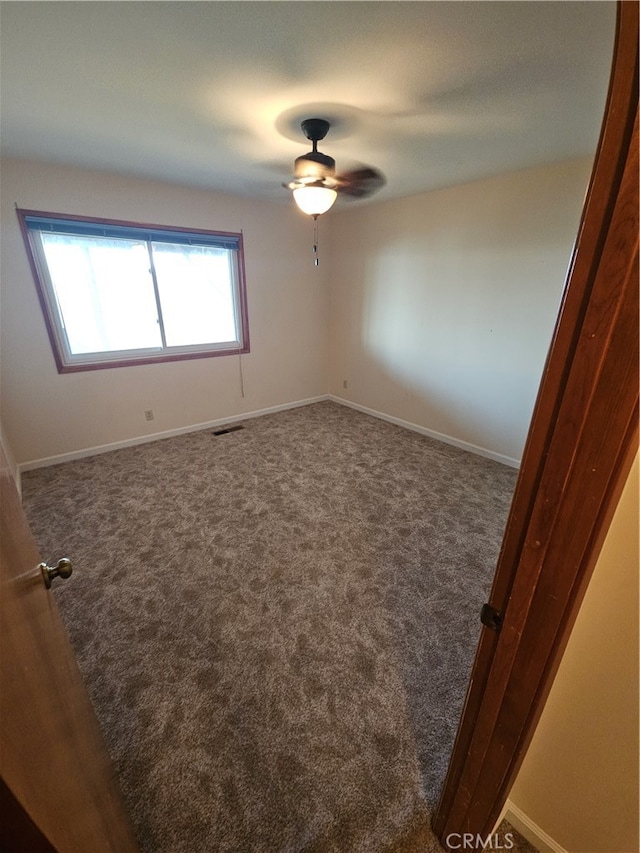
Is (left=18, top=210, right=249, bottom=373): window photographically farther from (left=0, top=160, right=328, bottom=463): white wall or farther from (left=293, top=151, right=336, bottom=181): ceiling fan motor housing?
(left=293, top=151, right=336, bottom=181): ceiling fan motor housing

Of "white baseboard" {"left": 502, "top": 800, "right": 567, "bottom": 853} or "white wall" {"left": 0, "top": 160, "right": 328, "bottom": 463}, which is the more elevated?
"white wall" {"left": 0, "top": 160, "right": 328, "bottom": 463}

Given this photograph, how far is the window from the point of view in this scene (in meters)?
2.77

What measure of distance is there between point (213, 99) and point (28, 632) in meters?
2.15

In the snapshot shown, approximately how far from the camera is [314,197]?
2014mm

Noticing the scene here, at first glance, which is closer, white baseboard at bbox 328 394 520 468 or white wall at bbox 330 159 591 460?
white wall at bbox 330 159 591 460

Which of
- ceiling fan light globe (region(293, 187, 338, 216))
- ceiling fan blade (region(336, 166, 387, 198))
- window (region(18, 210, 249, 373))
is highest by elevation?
ceiling fan blade (region(336, 166, 387, 198))

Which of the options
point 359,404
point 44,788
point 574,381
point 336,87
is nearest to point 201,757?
point 44,788

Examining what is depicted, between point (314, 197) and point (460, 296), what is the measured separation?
180cm

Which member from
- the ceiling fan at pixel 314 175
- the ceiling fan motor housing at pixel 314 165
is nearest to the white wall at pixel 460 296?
the ceiling fan at pixel 314 175

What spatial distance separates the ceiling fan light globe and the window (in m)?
1.68

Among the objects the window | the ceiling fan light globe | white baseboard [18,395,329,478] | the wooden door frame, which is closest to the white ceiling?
the ceiling fan light globe

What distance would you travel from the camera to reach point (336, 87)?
1.51 meters

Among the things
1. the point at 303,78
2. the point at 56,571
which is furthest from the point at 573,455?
the point at 303,78

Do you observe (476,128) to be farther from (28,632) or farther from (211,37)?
(28,632)
